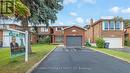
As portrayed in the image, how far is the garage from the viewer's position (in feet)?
259

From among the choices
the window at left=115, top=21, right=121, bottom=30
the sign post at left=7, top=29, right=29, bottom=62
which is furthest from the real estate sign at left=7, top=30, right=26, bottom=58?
the window at left=115, top=21, right=121, bottom=30

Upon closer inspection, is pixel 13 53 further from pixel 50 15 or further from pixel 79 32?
pixel 79 32

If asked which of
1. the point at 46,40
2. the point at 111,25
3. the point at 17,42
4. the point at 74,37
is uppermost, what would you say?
the point at 111,25

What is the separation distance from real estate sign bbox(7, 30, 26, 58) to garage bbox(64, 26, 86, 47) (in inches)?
2091

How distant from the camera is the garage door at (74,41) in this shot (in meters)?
78.6

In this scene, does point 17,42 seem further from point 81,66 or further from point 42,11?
point 42,11

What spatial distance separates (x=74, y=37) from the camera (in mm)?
80312

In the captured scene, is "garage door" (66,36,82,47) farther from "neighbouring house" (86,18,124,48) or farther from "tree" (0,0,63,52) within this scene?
"tree" (0,0,63,52)

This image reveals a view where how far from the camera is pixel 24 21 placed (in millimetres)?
34625

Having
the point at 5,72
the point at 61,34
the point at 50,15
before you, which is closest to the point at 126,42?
the point at 61,34

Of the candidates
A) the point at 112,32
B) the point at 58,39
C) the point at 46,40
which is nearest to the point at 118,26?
the point at 112,32

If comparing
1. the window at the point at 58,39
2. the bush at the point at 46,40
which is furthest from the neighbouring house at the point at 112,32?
the bush at the point at 46,40

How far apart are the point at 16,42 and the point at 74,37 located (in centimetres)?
5723

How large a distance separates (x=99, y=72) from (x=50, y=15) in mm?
18132
